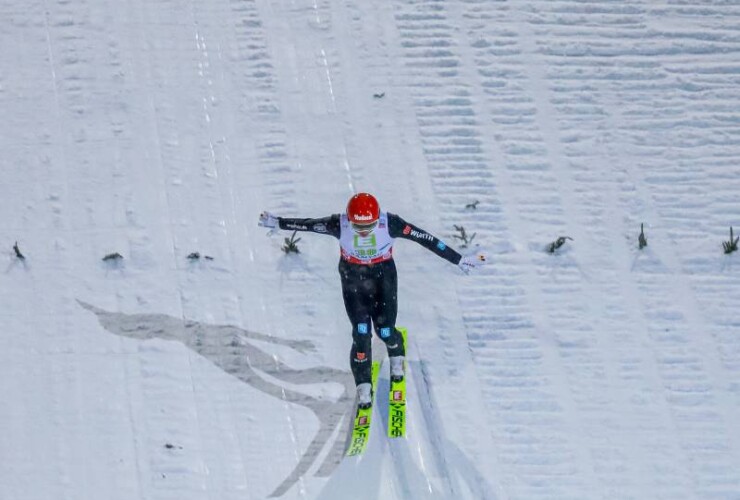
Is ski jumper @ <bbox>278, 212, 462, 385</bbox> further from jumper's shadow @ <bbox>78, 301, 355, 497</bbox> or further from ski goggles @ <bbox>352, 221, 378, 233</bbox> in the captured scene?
jumper's shadow @ <bbox>78, 301, 355, 497</bbox>

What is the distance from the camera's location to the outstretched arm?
7.41 metres

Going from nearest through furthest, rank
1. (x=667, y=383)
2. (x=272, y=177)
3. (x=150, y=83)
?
(x=667, y=383), (x=272, y=177), (x=150, y=83)

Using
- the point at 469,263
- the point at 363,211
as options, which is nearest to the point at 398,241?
the point at 469,263

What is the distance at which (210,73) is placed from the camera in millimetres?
9734

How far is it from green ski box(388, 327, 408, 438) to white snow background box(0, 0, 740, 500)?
78 millimetres

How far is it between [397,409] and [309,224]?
5.12 ft

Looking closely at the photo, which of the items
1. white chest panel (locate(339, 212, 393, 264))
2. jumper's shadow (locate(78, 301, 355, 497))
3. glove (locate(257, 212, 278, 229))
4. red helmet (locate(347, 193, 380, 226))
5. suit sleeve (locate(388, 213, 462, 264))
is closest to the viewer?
red helmet (locate(347, 193, 380, 226))

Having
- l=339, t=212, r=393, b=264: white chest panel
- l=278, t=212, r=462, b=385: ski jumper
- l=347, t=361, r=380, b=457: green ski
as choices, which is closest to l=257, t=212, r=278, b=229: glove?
l=278, t=212, r=462, b=385: ski jumper

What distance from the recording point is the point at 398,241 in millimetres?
8703

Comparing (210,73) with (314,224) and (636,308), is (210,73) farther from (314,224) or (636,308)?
(636,308)

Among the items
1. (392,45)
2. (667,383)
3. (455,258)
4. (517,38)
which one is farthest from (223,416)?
(517,38)

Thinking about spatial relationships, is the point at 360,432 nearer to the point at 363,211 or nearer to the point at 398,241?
the point at 363,211

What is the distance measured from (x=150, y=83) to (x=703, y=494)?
6.22 m

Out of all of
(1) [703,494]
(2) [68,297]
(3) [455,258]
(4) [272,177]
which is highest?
(4) [272,177]
